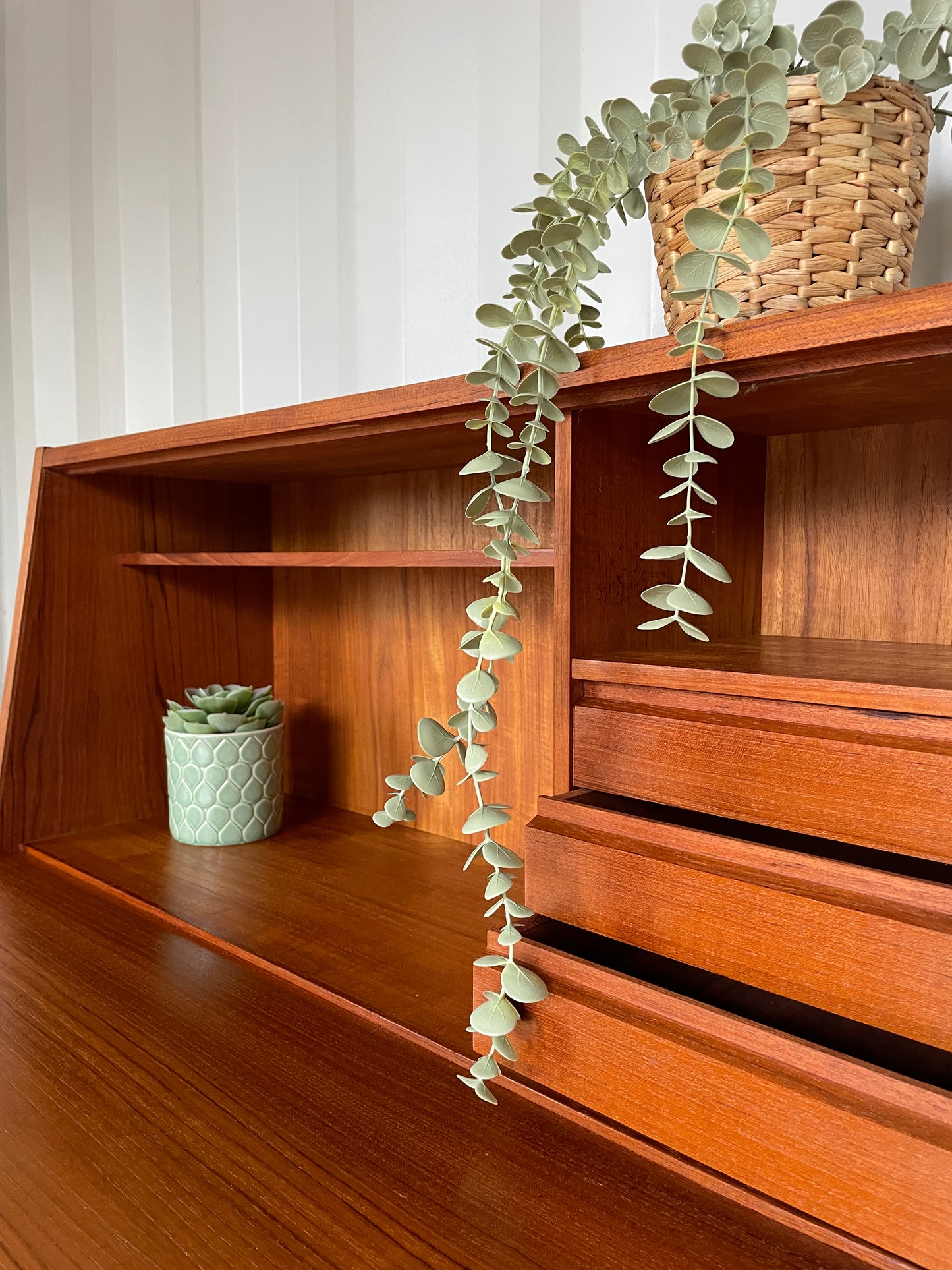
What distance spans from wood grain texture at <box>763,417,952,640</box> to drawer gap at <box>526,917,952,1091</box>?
1.03 feet

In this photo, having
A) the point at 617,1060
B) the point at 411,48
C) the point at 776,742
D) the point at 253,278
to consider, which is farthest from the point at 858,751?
the point at 253,278

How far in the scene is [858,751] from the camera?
1.61ft

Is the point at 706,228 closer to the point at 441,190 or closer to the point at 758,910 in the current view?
the point at 758,910

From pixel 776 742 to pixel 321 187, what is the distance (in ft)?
3.54

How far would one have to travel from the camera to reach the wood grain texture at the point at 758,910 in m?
0.45

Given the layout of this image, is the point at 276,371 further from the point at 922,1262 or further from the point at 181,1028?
the point at 922,1262

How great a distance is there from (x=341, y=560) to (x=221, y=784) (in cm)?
Result: 35

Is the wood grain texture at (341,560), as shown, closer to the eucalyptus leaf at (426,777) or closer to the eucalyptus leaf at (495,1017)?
the eucalyptus leaf at (426,777)

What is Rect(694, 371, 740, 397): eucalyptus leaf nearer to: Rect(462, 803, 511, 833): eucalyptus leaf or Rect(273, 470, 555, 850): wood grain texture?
Rect(462, 803, 511, 833): eucalyptus leaf

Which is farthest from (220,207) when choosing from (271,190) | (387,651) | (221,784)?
(221,784)

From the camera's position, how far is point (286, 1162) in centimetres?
56

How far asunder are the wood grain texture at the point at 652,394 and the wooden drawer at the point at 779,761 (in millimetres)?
186

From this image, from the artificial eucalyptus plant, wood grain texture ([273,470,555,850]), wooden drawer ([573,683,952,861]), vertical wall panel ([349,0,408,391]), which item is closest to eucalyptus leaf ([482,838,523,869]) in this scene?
the artificial eucalyptus plant

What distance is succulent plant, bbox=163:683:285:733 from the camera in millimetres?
1140
